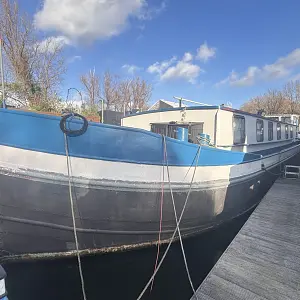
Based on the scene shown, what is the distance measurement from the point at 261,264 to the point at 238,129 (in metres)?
4.01

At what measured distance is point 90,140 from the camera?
12.4ft

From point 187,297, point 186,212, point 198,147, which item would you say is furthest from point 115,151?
point 187,297

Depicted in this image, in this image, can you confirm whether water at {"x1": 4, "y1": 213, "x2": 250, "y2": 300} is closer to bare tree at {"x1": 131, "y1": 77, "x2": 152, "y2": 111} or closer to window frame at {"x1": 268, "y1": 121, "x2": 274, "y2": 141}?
window frame at {"x1": 268, "y1": 121, "x2": 274, "y2": 141}

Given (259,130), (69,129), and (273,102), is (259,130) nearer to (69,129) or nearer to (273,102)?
(69,129)

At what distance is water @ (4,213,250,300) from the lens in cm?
382

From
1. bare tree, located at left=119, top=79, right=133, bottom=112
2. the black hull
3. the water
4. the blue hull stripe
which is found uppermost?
bare tree, located at left=119, top=79, right=133, bottom=112

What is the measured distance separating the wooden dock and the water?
901mm

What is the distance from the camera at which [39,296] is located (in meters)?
3.70

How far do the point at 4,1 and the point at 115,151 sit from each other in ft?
53.7

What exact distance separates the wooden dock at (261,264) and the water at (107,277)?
901 millimetres

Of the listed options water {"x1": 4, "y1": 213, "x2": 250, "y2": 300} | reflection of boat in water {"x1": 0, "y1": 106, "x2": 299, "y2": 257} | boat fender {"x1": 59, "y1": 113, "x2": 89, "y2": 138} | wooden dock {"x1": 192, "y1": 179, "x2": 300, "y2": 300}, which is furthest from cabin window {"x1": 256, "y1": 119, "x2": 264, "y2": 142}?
boat fender {"x1": 59, "y1": 113, "x2": 89, "y2": 138}

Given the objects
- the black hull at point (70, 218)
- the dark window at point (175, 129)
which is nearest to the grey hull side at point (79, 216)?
the black hull at point (70, 218)

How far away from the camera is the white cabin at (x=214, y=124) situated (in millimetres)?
6145

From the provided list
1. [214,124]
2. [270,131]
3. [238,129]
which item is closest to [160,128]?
[214,124]
